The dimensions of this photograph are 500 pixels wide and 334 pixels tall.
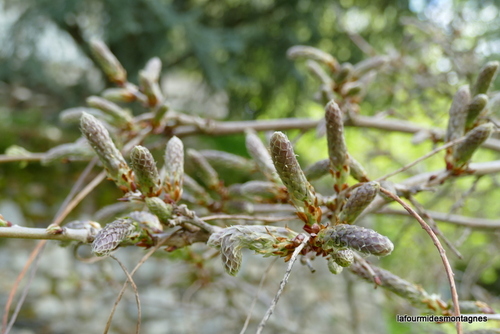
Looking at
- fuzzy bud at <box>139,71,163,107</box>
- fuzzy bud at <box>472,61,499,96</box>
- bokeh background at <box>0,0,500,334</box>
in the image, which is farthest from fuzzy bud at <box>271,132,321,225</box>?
bokeh background at <box>0,0,500,334</box>

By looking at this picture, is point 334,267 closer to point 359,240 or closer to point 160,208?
point 359,240

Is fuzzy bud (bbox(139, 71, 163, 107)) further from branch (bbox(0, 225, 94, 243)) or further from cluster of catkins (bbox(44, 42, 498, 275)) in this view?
branch (bbox(0, 225, 94, 243))

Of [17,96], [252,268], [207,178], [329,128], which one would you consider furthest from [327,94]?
[17,96]

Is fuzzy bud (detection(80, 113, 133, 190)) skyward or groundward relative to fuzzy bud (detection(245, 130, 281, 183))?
skyward

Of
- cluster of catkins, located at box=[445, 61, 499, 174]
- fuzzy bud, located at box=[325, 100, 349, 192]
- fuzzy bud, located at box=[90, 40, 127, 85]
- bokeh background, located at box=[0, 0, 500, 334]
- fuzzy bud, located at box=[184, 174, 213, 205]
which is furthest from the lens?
bokeh background, located at box=[0, 0, 500, 334]

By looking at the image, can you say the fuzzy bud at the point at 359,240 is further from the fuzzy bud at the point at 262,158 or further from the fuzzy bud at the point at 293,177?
the fuzzy bud at the point at 262,158

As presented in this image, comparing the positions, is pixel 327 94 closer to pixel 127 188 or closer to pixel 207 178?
pixel 207 178
